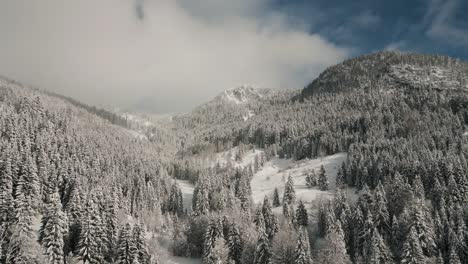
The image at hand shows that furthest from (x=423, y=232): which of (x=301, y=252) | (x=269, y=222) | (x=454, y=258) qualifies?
(x=269, y=222)

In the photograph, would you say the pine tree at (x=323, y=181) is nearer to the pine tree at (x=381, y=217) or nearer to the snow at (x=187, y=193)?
the pine tree at (x=381, y=217)

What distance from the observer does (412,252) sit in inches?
2736

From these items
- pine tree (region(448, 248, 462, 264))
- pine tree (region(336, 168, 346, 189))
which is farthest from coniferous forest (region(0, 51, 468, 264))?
pine tree (region(448, 248, 462, 264))

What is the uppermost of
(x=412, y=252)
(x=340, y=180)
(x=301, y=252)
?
(x=340, y=180)

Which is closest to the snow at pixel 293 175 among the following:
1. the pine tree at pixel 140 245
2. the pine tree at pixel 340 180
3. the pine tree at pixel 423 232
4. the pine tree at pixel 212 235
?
the pine tree at pixel 340 180

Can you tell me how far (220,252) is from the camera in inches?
3150

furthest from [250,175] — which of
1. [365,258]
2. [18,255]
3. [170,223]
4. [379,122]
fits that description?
[18,255]

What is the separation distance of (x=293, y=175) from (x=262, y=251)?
91.6 m

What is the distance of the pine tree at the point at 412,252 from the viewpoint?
6894 centimetres

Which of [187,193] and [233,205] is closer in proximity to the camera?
[233,205]

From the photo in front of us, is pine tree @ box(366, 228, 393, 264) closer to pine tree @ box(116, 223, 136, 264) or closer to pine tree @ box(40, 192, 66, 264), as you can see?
pine tree @ box(116, 223, 136, 264)

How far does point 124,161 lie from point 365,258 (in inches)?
4915

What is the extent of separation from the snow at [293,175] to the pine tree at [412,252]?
58023 millimetres

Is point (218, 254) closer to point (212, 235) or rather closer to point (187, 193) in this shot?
point (212, 235)
